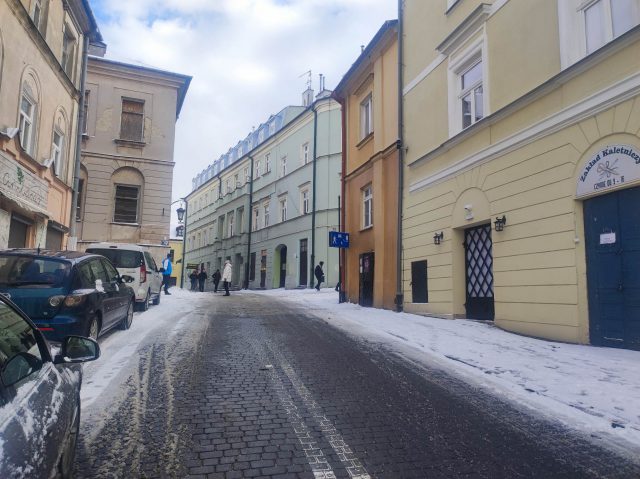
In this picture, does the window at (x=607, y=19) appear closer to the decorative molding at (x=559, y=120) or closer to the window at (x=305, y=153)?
the decorative molding at (x=559, y=120)

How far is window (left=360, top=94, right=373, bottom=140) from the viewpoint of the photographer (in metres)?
17.5

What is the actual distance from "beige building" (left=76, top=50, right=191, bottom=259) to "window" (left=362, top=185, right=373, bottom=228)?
10423 millimetres

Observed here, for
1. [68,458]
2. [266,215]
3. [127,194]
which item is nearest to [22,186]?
[127,194]

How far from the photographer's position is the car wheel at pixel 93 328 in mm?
6742

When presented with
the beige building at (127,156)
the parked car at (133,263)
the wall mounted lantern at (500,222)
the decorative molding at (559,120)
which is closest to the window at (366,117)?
the decorative molding at (559,120)

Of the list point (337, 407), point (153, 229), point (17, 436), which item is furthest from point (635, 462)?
point (153, 229)

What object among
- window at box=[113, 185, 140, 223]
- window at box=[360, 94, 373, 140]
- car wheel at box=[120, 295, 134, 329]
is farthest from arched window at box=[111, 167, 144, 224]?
car wheel at box=[120, 295, 134, 329]

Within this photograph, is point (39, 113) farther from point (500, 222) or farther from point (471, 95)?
point (500, 222)

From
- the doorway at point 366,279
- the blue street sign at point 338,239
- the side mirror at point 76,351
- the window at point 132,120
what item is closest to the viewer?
the side mirror at point 76,351

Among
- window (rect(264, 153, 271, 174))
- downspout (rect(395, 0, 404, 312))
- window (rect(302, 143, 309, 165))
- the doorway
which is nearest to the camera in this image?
downspout (rect(395, 0, 404, 312))

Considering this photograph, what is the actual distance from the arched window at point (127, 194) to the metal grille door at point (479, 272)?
16652 mm

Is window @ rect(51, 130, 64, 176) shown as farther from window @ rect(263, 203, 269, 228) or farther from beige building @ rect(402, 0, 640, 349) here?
window @ rect(263, 203, 269, 228)

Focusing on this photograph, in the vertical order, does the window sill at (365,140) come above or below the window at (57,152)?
above

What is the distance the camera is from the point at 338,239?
56.9 feet
